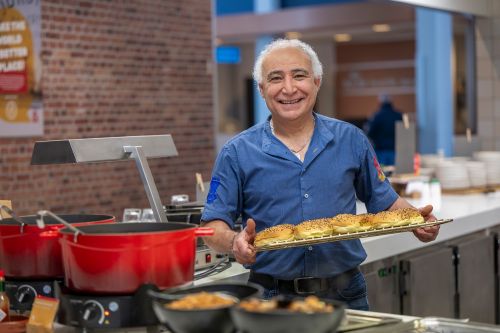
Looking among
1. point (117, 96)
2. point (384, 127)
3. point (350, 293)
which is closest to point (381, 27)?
point (384, 127)

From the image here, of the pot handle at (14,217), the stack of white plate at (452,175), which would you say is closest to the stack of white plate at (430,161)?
the stack of white plate at (452,175)

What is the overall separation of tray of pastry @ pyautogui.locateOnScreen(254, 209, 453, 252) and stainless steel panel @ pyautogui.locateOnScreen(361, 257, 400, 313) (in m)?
1.29

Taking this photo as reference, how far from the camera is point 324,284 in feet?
9.29

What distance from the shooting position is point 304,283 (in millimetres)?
2820

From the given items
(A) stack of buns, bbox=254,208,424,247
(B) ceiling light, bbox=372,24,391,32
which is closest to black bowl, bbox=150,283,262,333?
(A) stack of buns, bbox=254,208,424,247

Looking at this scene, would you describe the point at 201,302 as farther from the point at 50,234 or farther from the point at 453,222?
the point at 453,222

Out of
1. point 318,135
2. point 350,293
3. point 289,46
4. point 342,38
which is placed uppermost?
point 342,38

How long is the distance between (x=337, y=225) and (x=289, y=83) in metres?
0.49

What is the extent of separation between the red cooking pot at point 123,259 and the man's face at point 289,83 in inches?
34.8

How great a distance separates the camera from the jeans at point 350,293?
9.30ft

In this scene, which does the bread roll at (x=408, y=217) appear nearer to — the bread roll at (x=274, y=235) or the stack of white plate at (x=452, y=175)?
the bread roll at (x=274, y=235)

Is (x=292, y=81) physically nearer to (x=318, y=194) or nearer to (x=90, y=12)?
(x=318, y=194)

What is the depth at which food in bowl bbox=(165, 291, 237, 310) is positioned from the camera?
5.77 ft

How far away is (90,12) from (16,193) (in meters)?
1.97
